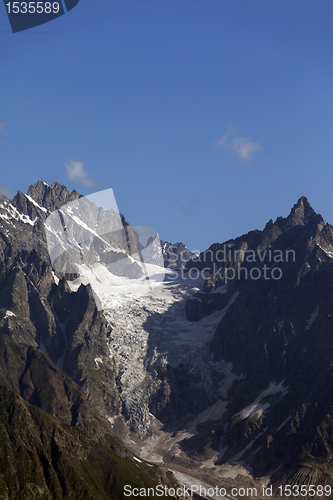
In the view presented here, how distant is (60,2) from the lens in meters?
130

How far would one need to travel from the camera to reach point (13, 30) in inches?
4911

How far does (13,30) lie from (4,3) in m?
12.3

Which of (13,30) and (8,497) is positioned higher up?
(13,30)

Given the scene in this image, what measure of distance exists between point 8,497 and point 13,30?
161454mm

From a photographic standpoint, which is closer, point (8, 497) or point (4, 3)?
point (4, 3)

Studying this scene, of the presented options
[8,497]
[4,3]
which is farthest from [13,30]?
[8,497]

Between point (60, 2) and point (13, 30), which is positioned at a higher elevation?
point (60, 2)

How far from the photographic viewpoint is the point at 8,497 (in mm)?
198500

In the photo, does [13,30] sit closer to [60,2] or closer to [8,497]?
[60,2]

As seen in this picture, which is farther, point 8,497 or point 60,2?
point 8,497

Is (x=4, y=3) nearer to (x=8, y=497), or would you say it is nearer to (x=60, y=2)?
(x=60, y=2)

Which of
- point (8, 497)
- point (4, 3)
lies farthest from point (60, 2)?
point (8, 497)

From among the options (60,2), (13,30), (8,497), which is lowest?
(8,497)

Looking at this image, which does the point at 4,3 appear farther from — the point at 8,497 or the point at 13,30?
the point at 8,497
